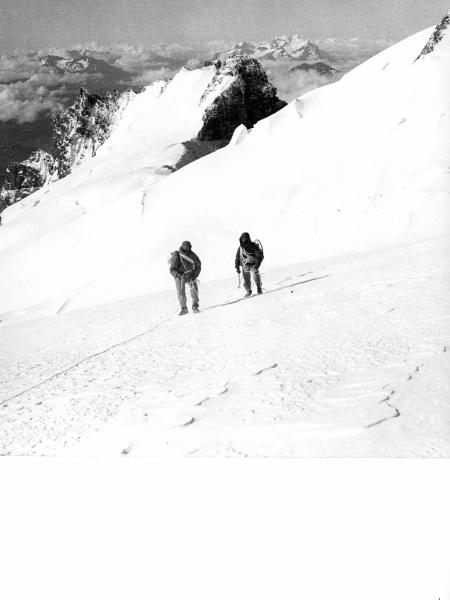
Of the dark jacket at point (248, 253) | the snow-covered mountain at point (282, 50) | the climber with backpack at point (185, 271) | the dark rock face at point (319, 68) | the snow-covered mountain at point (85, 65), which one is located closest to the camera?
the snow-covered mountain at point (282, 50)

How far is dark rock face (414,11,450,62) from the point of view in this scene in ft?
12.1

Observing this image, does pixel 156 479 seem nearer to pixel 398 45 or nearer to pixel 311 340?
pixel 311 340

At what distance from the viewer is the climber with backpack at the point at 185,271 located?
406 cm

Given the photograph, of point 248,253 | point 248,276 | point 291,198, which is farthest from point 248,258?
point 291,198

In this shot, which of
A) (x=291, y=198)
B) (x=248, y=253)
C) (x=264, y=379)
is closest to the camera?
(x=264, y=379)

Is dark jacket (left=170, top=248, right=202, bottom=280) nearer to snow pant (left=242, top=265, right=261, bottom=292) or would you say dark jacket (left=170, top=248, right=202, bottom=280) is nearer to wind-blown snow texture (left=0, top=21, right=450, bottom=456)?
wind-blown snow texture (left=0, top=21, right=450, bottom=456)

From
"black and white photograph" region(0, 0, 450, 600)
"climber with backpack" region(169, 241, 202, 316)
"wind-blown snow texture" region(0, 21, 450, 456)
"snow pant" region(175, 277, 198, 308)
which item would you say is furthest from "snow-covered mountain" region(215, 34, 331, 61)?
"snow pant" region(175, 277, 198, 308)

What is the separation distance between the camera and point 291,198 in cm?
676

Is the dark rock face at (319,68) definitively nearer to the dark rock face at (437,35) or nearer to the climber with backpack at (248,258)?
the dark rock face at (437,35)

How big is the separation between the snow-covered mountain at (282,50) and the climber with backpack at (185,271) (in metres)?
1.37

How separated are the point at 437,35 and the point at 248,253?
7.14 feet

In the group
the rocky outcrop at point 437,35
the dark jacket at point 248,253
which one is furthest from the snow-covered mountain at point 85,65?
the rocky outcrop at point 437,35

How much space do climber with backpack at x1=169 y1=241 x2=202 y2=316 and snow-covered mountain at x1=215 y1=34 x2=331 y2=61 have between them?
1.37 meters

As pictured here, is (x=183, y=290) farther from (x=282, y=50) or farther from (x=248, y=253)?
(x=282, y=50)
